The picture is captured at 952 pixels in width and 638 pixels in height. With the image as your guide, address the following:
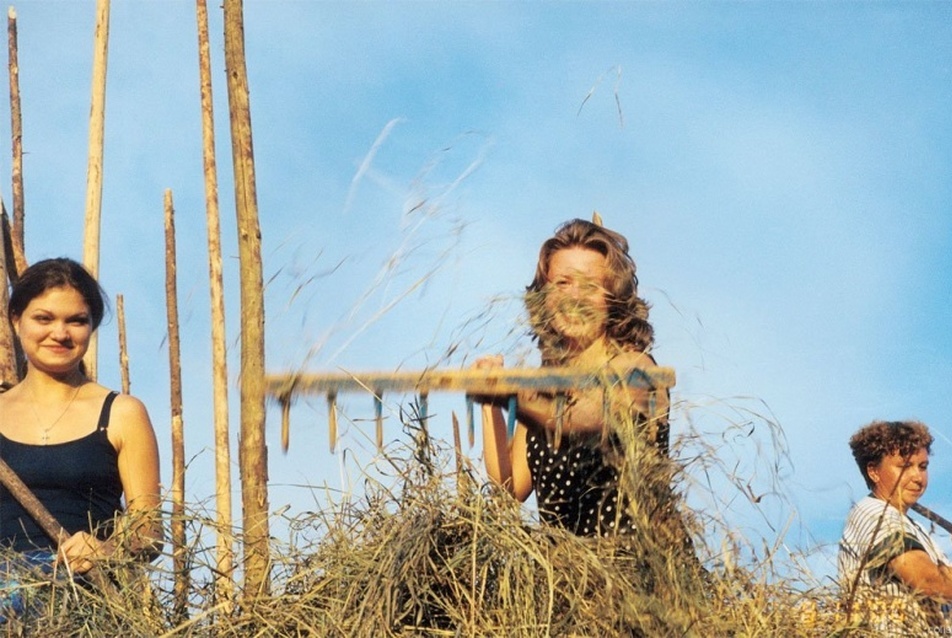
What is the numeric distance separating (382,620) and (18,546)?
1140mm

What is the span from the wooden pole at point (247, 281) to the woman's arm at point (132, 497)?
665 millimetres

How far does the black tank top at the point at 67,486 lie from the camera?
3504 mm

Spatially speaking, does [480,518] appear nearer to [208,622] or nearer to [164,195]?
[208,622]

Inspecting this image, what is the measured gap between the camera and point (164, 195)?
14641mm

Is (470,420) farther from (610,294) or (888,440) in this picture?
(888,440)

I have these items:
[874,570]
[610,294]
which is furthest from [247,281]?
[874,570]

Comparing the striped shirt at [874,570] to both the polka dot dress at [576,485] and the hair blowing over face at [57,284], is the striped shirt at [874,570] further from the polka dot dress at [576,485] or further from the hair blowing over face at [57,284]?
the hair blowing over face at [57,284]

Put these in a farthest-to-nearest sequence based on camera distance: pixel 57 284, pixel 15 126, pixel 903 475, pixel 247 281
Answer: pixel 15 126
pixel 247 281
pixel 903 475
pixel 57 284

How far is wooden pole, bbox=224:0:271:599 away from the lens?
462cm

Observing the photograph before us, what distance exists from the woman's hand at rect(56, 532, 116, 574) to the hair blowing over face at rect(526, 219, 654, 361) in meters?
1.16

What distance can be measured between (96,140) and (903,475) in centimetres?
839

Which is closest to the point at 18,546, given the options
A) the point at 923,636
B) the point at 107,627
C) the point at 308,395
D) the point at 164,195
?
the point at 107,627

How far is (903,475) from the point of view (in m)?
4.81

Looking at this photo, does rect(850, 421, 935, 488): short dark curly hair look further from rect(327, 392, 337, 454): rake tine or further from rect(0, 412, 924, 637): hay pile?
rect(327, 392, 337, 454): rake tine
